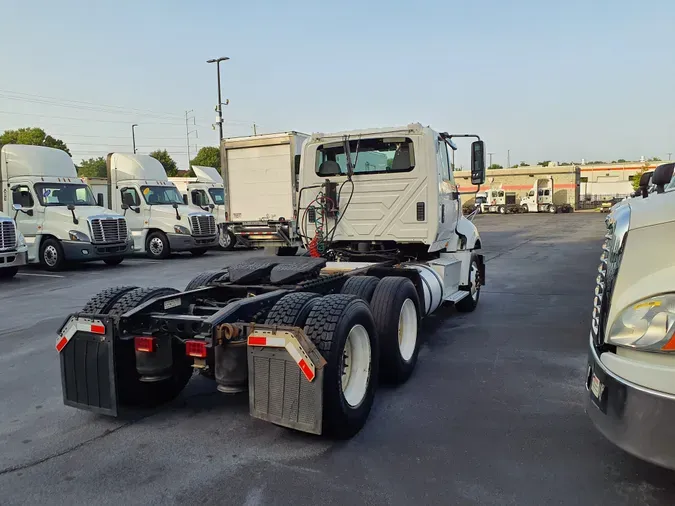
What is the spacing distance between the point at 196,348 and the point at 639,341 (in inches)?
107

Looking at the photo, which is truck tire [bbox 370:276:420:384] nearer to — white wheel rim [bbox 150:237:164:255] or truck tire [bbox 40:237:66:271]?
truck tire [bbox 40:237:66:271]

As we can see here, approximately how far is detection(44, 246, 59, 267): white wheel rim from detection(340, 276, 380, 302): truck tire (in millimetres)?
12794

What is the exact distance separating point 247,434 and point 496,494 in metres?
1.78

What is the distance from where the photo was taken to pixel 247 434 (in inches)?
156

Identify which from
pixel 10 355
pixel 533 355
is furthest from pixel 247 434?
pixel 10 355

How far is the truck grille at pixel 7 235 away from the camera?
13.3 metres

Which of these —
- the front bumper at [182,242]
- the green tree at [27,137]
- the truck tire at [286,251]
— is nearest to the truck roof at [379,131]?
the truck tire at [286,251]

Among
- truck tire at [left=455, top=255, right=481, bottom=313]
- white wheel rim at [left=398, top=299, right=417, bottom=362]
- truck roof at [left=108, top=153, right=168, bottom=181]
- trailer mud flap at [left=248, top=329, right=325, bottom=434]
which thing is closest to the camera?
trailer mud flap at [left=248, top=329, right=325, bottom=434]

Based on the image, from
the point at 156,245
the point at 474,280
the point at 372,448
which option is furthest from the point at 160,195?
the point at 372,448

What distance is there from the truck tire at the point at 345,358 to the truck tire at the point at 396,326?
0.53m

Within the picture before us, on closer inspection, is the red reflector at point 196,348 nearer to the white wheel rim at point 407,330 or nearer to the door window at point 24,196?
the white wheel rim at point 407,330

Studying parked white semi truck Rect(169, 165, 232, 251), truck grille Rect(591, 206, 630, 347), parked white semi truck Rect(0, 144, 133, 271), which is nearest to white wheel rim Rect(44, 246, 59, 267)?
parked white semi truck Rect(0, 144, 133, 271)

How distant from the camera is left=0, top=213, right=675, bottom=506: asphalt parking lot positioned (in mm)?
3145

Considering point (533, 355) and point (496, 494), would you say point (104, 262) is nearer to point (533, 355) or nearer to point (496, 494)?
point (533, 355)
